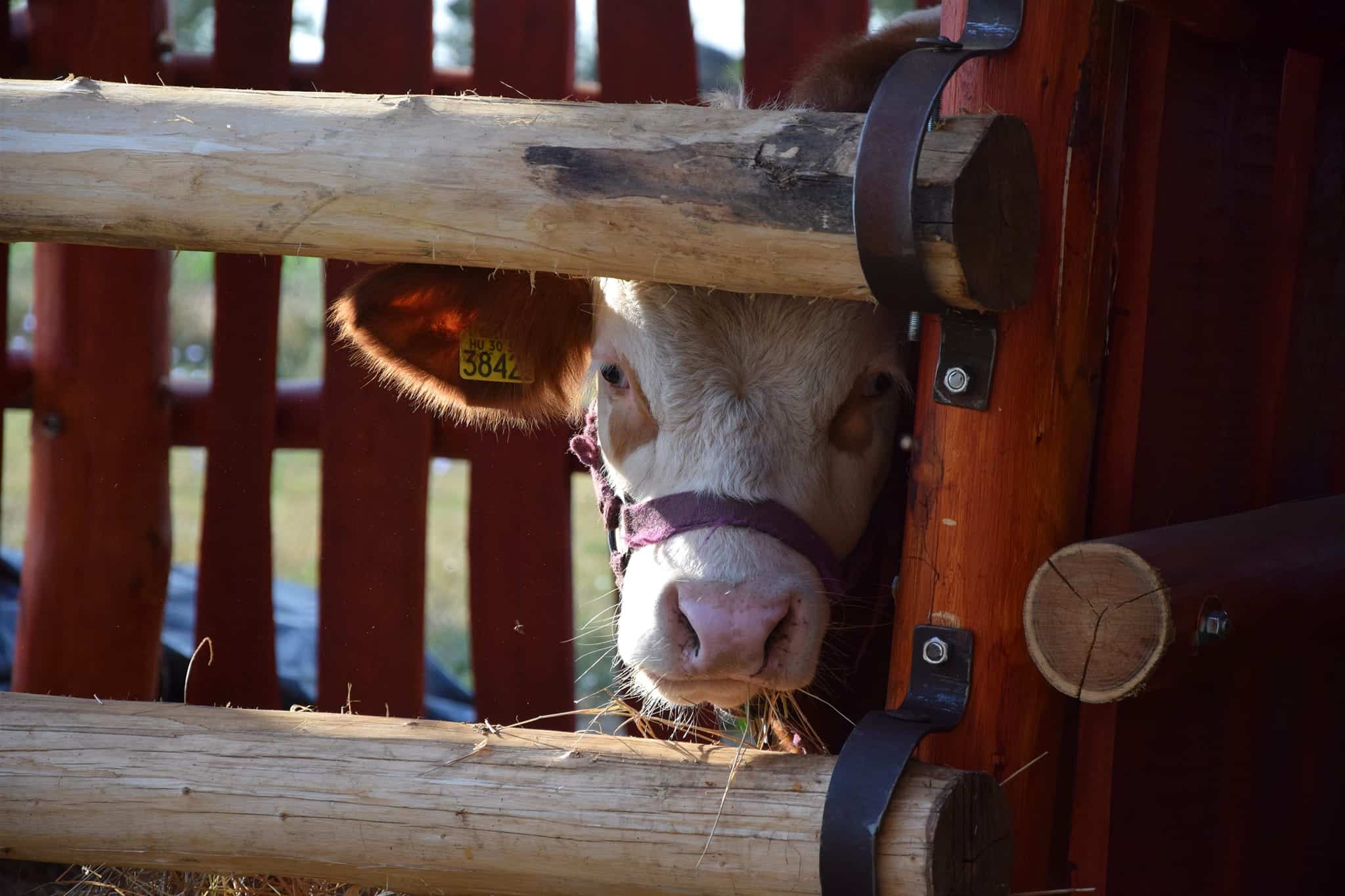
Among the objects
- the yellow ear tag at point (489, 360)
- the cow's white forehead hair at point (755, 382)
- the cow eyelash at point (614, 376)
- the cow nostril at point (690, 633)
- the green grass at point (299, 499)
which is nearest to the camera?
the cow nostril at point (690, 633)

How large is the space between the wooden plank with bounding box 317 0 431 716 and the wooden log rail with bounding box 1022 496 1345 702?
2.44 meters

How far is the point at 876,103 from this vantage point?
5.36 ft

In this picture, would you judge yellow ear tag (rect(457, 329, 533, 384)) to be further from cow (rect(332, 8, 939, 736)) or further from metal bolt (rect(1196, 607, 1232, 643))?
metal bolt (rect(1196, 607, 1232, 643))

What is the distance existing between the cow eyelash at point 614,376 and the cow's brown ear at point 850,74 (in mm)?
652

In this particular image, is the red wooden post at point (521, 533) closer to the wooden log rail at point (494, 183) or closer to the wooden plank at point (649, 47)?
the wooden plank at point (649, 47)

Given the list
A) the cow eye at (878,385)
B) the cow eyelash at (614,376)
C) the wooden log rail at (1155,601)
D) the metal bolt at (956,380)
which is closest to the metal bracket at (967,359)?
the metal bolt at (956,380)

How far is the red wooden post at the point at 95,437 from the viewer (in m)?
3.70

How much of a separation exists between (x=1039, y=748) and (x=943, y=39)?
1.02 metres

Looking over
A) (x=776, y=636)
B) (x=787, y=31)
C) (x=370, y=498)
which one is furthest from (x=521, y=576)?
(x=776, y=636)

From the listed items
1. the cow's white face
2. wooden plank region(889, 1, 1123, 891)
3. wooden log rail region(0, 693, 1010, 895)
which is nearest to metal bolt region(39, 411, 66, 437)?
wooden log rail region(0, 693, 1010, 895)

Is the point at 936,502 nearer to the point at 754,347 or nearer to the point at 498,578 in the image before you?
the point at 754,347

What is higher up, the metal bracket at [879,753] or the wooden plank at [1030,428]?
the wooden plank at [1030,428]

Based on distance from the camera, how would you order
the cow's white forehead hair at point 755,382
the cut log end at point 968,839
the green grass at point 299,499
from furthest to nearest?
the green grass at point 299,499 < the cow's white forehead hair at point 755,382 < the cut log end at point 968,839

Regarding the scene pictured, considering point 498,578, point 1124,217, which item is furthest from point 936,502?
point 498,578
